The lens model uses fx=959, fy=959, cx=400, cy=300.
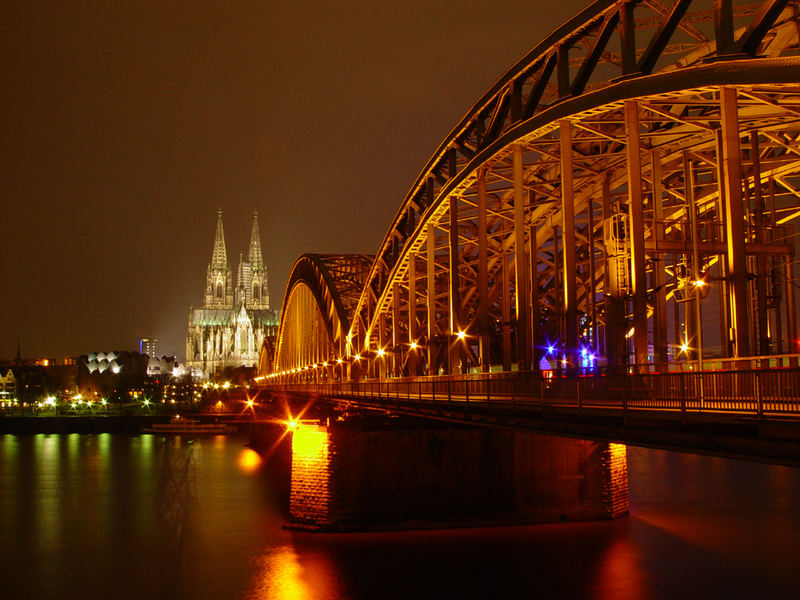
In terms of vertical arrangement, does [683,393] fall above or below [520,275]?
below

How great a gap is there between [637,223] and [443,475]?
14.3 m

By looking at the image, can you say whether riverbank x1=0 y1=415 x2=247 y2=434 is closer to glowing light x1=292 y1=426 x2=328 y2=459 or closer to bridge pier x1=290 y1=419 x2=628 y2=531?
glowing light x1=292 y1=426 x2=328 y2=459

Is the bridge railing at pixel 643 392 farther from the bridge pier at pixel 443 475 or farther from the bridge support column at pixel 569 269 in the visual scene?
the bridge pier at pixel 443 475

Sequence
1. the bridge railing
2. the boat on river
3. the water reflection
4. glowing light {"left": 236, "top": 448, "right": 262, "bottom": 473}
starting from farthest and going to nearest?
1. the boat on river
2. glowing light {"left": 236, "top": 448, "right": 262, "bottom": 473}
3. the water reflection
4. the bridge railing

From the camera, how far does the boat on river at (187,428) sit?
109m

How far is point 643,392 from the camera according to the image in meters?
16.9

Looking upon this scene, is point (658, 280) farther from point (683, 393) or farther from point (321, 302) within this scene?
point (321, 302)

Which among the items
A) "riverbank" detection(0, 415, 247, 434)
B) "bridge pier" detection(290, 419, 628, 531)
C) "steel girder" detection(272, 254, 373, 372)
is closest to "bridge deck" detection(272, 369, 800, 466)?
"bridge pier" detection(290, 419, 628, 531)

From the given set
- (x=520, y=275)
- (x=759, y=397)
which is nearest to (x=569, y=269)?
(x=520, y=275)

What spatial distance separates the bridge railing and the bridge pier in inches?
158

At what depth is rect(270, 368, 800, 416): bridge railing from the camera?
519 inches

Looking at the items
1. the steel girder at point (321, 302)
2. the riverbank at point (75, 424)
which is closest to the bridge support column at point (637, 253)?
the steel girder at point (321, 302)

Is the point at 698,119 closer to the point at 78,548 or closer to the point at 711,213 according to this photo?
the point at 711,213

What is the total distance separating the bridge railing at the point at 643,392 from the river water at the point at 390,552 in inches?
215
